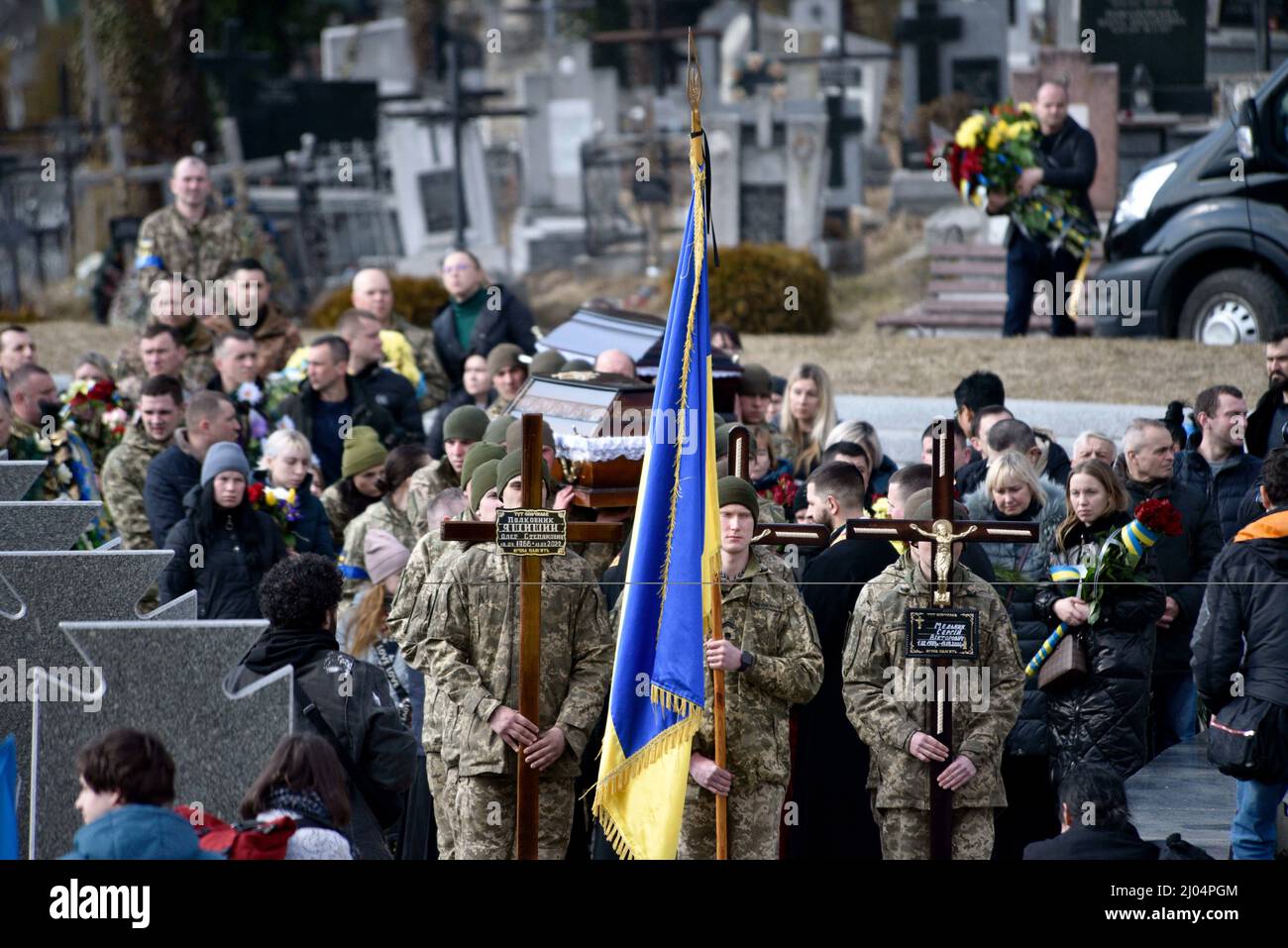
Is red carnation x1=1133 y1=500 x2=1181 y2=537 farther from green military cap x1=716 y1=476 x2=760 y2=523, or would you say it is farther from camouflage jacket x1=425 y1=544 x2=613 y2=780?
camouflage jacket x1=425 y1=544 x2=613 y2=780

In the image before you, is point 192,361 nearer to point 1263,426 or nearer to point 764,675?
point 1263,426

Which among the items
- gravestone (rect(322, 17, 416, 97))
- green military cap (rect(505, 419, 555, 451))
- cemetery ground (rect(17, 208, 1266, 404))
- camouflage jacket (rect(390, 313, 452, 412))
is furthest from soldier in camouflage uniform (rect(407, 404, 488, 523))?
gravestone (rect(322, 17, 416, 97))

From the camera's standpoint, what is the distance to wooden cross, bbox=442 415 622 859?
6707mm

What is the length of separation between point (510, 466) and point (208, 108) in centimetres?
2190

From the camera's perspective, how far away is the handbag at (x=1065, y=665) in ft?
22.3

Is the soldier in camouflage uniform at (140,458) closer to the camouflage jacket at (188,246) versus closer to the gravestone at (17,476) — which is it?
the gravestone at (17,476)

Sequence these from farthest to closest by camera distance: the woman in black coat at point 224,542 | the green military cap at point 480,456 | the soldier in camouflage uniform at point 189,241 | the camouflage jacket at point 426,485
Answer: the soldier in camouflage uniform at point 189,241, the camouflage jacket at point 426,485, the woman in black coat at point 224,542, the green military cap at point 480,456

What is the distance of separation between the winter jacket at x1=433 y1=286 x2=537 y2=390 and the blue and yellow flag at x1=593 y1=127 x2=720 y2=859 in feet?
17.5

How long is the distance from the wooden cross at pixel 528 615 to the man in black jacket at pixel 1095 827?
5.39 feet

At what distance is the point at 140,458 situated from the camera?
1005cm

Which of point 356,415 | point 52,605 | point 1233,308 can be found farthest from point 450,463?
point 1233,308

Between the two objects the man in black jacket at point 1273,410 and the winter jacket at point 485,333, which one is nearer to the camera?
the man in black jacket at point 1273,410

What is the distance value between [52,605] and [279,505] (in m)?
2.29

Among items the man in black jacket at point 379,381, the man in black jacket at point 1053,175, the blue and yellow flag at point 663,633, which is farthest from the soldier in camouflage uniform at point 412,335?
the blue and yellow flag at point 663,633
